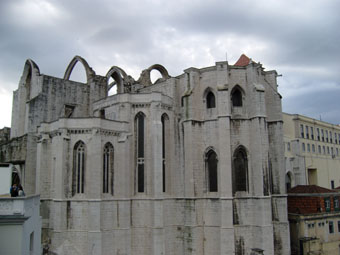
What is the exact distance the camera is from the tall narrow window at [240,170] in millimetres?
24427

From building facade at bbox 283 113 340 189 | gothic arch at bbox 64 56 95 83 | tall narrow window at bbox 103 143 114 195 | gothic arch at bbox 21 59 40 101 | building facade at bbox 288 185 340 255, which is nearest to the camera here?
tall narrow window at bbox 103 143 114 195

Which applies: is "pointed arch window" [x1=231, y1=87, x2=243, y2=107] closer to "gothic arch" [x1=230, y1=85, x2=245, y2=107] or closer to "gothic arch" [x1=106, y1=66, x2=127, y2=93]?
"gothic arch" [x1=230, y1=85, x2=245, y2=107]

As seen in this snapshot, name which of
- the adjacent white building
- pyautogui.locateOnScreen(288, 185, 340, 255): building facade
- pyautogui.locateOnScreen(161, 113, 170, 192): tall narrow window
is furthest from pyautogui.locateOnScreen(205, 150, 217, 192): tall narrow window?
the adjacent white building

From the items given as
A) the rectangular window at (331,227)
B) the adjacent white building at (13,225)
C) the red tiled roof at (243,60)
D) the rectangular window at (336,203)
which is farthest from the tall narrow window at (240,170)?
the adjacent white building at (13,225)

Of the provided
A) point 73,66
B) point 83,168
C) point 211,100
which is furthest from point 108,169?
point 73,66

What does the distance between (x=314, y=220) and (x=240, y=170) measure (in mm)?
10116

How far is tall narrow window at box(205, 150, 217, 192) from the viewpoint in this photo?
24.7 m

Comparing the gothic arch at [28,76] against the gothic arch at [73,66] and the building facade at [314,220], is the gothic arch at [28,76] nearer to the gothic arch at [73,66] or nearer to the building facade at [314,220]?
the gothic arch at [73,66]

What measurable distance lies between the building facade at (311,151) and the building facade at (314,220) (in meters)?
9.73

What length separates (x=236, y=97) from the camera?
26.0 metres

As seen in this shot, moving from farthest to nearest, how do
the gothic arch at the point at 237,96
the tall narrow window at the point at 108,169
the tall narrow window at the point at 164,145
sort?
the gothic arch at the point at 237,96
the tall narrow window at the point at 164,145
the tall narrow window at the point at 108,169

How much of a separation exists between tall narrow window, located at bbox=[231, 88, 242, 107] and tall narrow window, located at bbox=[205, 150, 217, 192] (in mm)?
4074

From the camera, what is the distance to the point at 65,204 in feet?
72.9

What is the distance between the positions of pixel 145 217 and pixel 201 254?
4719 millimetres
